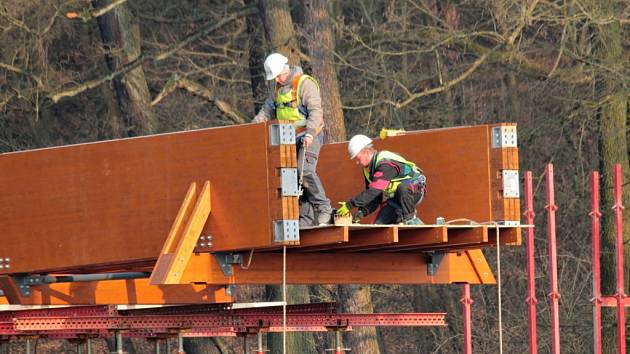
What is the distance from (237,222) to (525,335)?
516 inches

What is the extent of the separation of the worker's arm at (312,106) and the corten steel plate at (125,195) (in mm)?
887

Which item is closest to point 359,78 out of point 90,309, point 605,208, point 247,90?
point 247,90

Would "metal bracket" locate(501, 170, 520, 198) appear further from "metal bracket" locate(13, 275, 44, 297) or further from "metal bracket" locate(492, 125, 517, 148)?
"metal bracket" locate(13, 275, 44, 297)

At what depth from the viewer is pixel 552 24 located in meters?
25.8

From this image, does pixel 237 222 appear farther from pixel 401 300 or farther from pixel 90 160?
pixel 401 300

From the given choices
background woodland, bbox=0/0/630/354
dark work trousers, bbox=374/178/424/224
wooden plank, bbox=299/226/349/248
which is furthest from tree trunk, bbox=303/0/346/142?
wooden plank, bbox=299/226/349/248

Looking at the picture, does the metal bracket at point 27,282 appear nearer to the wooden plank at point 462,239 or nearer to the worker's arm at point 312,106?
the worker's arm at point 312,106

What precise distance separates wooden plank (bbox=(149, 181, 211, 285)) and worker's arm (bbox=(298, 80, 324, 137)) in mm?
1112

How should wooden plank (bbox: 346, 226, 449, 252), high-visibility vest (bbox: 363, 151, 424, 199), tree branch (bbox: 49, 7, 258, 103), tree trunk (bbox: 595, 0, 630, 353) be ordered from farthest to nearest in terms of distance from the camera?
tree branch (bbox: 49, 7, 258, 103), tree trunk (bbox: 595, 0, 630, 353), high-visibility vest (bbox: 363, 151, 424, 199), wooden plank (bbox: 346, 226, 449, 252)

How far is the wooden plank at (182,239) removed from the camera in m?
14.8

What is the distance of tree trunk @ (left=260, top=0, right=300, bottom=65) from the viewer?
2595 centimetres

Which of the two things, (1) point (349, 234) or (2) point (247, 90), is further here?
(2) point (247, 90)

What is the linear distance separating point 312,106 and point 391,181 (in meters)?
1.07

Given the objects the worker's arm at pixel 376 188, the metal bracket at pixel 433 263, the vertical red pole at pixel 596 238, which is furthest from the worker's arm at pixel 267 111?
the vertical red pole at pixel 596 238
